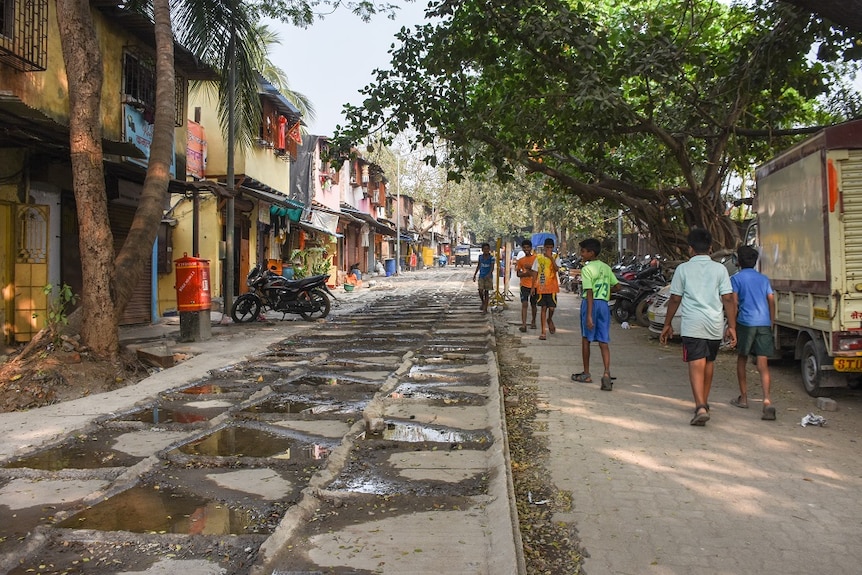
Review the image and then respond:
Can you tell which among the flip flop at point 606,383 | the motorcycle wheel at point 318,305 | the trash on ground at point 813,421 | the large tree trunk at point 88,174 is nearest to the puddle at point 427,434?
the flip flop at point 606,383

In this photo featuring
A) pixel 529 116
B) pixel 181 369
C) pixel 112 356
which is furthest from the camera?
pixel 529 116

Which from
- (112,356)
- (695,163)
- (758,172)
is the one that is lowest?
(112,356)

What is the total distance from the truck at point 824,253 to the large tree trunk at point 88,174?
25.4ft

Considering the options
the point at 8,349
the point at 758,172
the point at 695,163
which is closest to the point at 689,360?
the point at 758,172

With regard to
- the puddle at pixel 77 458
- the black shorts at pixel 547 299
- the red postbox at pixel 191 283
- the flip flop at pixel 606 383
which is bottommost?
the puddle at pixel 77 458

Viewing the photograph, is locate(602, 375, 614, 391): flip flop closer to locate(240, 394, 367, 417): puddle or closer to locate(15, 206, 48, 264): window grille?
locate(240, 394, 367, 417): puddle

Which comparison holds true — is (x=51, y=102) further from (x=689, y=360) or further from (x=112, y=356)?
(x=689, y=360)

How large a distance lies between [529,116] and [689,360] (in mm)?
6704

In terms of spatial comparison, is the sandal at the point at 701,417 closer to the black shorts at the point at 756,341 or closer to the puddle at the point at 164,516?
the black shorts at the point at 756,341

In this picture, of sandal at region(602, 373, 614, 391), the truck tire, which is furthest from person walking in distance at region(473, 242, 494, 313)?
the truck tire

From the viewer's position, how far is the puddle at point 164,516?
145 inches

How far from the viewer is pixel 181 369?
886 cm

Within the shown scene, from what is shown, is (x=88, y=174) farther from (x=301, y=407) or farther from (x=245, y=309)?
(x=245, y=309)

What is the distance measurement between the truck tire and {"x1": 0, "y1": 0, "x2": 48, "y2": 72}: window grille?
10.1 meters
